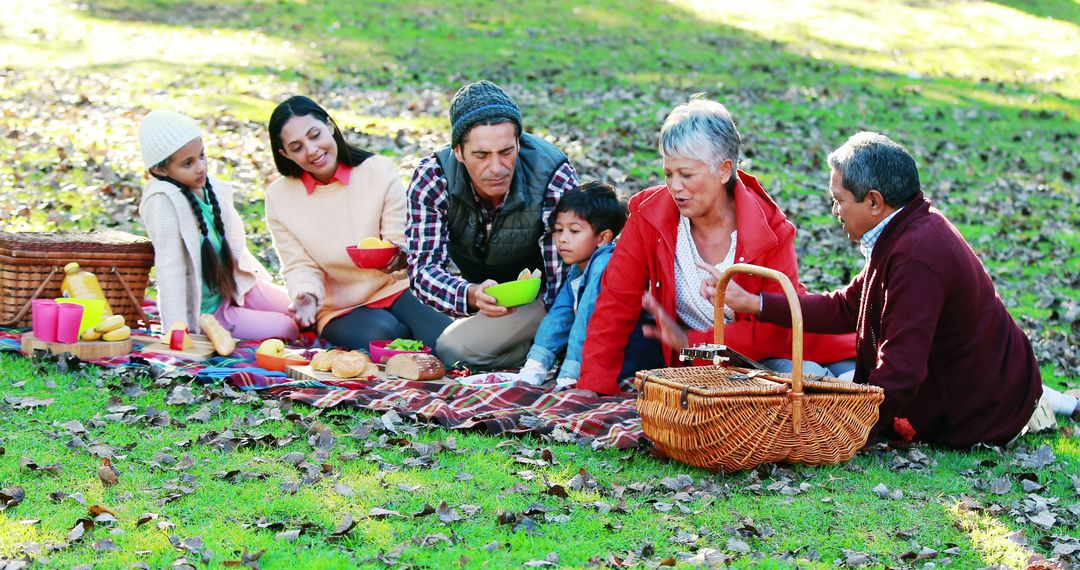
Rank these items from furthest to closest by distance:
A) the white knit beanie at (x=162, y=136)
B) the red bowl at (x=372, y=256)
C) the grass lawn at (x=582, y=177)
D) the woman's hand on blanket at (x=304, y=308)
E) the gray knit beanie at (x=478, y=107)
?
the woman's hand on blanket at (x=304, y=308)
the white knit beanie at (x=162, y=136)
the red bowl at (x=372, y=256)
the gray knit beanie at (x=478, y=107)
the grass lawn at (x=582, y=177)

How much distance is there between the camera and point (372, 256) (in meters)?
6.65

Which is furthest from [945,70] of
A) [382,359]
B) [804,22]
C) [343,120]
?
[382,359]

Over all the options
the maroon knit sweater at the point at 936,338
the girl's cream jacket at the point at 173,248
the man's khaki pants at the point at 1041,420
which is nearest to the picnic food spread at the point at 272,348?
the girl's cream jacket at the point at 173,248

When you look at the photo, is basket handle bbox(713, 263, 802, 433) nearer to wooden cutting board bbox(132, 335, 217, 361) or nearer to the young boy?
the young boy

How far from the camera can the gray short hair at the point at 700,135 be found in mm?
5309

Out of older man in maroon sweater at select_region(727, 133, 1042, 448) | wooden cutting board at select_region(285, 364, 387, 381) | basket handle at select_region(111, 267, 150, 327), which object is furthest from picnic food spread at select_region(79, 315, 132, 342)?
older man in maroon sweater at select_region(727, 133, 1042, 448)

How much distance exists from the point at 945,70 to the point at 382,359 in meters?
15.0

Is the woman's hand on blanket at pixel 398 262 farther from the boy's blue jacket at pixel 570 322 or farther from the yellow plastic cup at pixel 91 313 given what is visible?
the yellow plastic cup at pixel 91 313

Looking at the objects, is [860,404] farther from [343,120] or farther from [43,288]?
[343,120]

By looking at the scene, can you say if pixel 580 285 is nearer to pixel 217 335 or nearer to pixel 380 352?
pixel 380 352

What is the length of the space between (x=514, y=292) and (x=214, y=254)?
6.86 ft

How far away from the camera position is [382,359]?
653 cm

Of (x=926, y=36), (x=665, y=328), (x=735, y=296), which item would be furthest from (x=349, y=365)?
(x=926, y=36)

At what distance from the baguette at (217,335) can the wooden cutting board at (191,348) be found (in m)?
0.04
